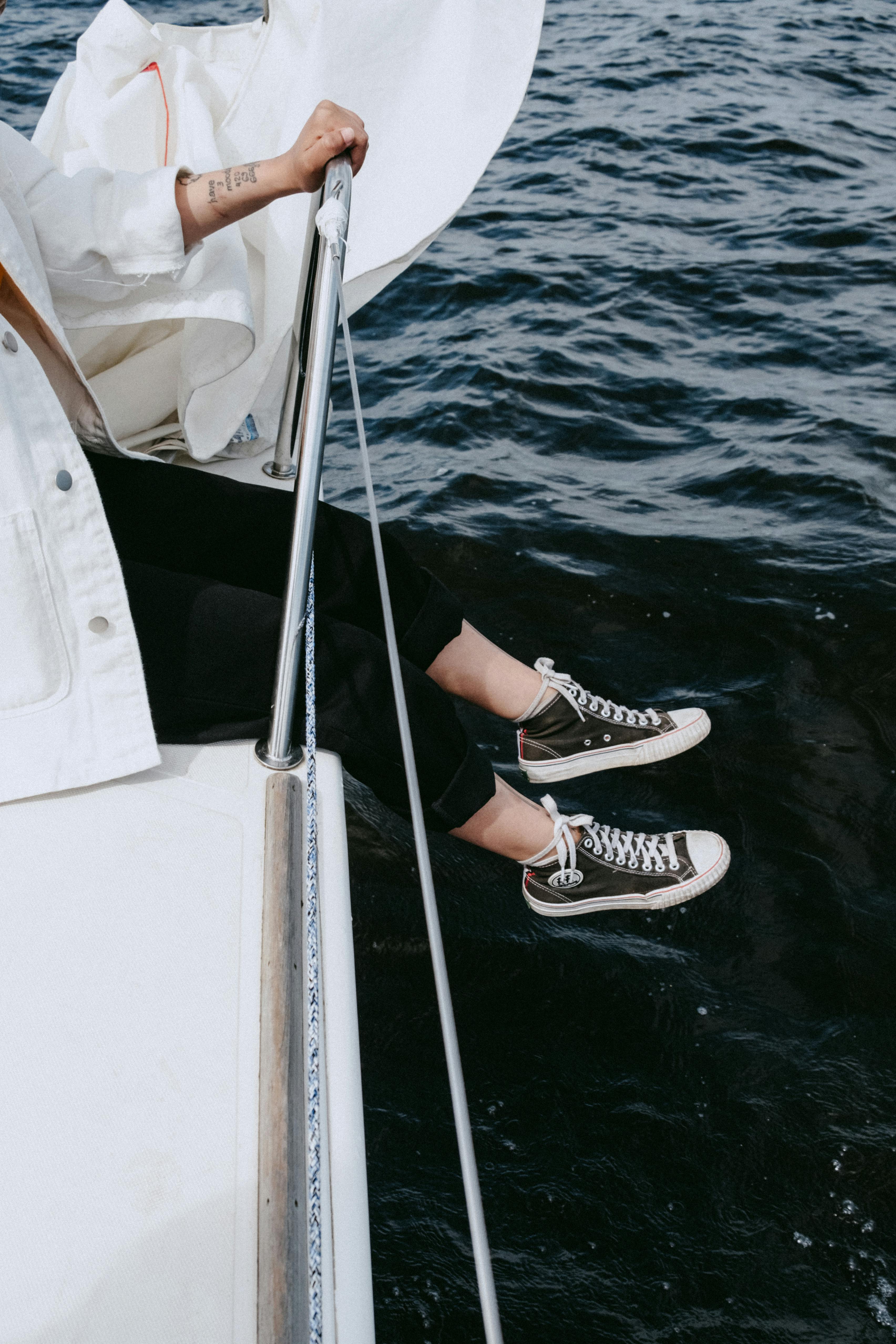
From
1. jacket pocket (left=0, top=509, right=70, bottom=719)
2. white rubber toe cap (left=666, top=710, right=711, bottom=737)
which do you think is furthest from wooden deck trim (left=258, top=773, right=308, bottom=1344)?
white rubber toe cap (left=666, top=710, right=711, bottom=737)

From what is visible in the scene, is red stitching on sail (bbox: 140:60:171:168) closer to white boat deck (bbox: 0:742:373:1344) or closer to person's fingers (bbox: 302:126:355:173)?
person's fingers (bbox: 302:126:355:173)

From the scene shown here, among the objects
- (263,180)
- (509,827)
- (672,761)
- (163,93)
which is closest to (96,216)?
(263,180)

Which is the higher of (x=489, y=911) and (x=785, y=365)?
(x=785, y=365)

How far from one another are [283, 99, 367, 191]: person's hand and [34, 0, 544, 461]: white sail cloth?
1.64 feet

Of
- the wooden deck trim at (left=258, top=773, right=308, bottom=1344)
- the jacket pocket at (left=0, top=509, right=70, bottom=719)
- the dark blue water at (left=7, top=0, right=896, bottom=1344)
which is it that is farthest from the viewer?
the dark blue water at (left=7, top=0, right=896, bottom=1344)

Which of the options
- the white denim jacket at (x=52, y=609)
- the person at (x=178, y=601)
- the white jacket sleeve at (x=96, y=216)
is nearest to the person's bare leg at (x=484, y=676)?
the person at (x=178, y=601)

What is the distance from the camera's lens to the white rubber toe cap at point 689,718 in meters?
1.98

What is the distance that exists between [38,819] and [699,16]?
865cm

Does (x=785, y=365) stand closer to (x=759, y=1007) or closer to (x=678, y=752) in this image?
(x=678, y=752)

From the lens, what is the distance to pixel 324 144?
4.49ft

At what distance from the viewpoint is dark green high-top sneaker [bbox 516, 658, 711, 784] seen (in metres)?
1.91

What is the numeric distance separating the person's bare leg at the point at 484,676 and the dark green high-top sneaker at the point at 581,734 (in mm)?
25

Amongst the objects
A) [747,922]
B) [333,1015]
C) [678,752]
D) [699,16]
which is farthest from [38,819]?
[699,16]

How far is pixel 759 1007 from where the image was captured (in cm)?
188
